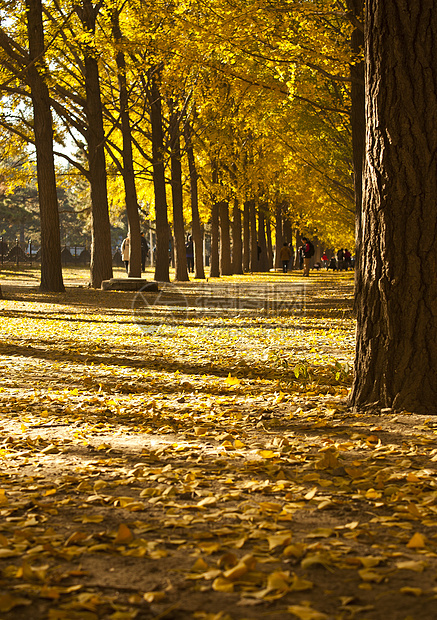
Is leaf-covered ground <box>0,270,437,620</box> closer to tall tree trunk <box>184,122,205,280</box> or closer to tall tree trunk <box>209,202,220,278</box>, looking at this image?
tall tree trunk <box>184,122,205,280</box>

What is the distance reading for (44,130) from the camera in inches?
761

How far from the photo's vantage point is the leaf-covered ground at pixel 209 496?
2586mm

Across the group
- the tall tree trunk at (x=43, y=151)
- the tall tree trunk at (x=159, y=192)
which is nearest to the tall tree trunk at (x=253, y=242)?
the tall tree trunk at (x=159, y=192)

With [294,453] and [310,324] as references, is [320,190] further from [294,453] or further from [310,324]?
[294,453]

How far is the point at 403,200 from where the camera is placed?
5.21 metres

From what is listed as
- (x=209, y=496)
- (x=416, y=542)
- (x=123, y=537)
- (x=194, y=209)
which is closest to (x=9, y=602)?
(x=123, y=537)

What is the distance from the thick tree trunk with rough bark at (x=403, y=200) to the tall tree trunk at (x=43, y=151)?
15.1 metres

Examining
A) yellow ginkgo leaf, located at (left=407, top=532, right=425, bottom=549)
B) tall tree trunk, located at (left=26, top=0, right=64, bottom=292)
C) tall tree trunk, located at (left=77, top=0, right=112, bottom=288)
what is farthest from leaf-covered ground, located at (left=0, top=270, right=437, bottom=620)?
tall tree trunk, located at (left=77, top=0, right=112, bottom=288)

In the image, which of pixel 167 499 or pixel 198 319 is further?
pixel 198 319

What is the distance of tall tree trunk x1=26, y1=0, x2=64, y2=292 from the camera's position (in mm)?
18672

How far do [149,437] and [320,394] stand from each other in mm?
1950

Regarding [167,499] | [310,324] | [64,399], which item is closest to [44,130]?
[310,324]

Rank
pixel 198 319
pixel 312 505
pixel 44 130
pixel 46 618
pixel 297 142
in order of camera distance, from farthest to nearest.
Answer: pixel 297 142
pixel 44 130
pixel 198 319
pixel 312 505
pixel 46 618

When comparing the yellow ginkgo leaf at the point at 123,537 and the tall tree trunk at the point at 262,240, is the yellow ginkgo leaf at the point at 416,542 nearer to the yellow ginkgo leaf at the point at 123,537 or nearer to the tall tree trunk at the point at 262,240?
the yellow ginkgo leaf at the point at 123,537
